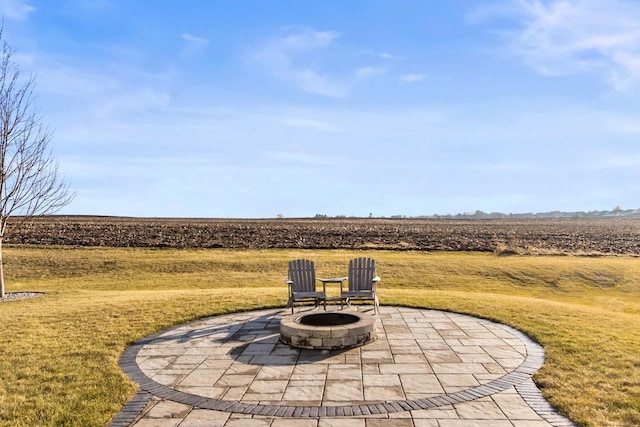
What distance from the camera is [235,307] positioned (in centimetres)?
887

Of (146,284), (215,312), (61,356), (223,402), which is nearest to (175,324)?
(215,312)

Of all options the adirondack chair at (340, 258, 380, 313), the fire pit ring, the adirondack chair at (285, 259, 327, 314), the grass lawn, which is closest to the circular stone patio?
the fire pit ring

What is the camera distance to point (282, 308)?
891cm

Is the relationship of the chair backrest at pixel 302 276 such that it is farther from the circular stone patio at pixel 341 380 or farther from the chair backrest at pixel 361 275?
the circular stone patio at pixel 341 380

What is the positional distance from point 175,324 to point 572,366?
5849 millimetres

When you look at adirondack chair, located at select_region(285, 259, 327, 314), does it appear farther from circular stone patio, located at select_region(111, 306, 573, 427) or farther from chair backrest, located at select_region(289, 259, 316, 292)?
circular stone patio, located at select_region(111, 306, 573, 427)

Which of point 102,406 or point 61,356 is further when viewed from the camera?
point 61,356

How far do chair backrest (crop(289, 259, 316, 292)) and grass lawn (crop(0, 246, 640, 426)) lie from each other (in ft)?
3.89

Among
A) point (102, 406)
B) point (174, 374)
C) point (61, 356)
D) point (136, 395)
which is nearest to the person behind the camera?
point (102, 406)

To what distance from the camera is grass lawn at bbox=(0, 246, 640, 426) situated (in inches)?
175

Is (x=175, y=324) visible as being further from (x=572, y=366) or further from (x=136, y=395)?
(x=572, y=366)

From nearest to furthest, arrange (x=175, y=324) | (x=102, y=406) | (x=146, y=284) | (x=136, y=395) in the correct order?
(x=102, y=406), (x=136, y=395), (x=175, y=324), (x=146, y=284)

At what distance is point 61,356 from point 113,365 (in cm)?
101

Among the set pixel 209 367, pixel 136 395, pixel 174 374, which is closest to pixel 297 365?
pixel 209 367
